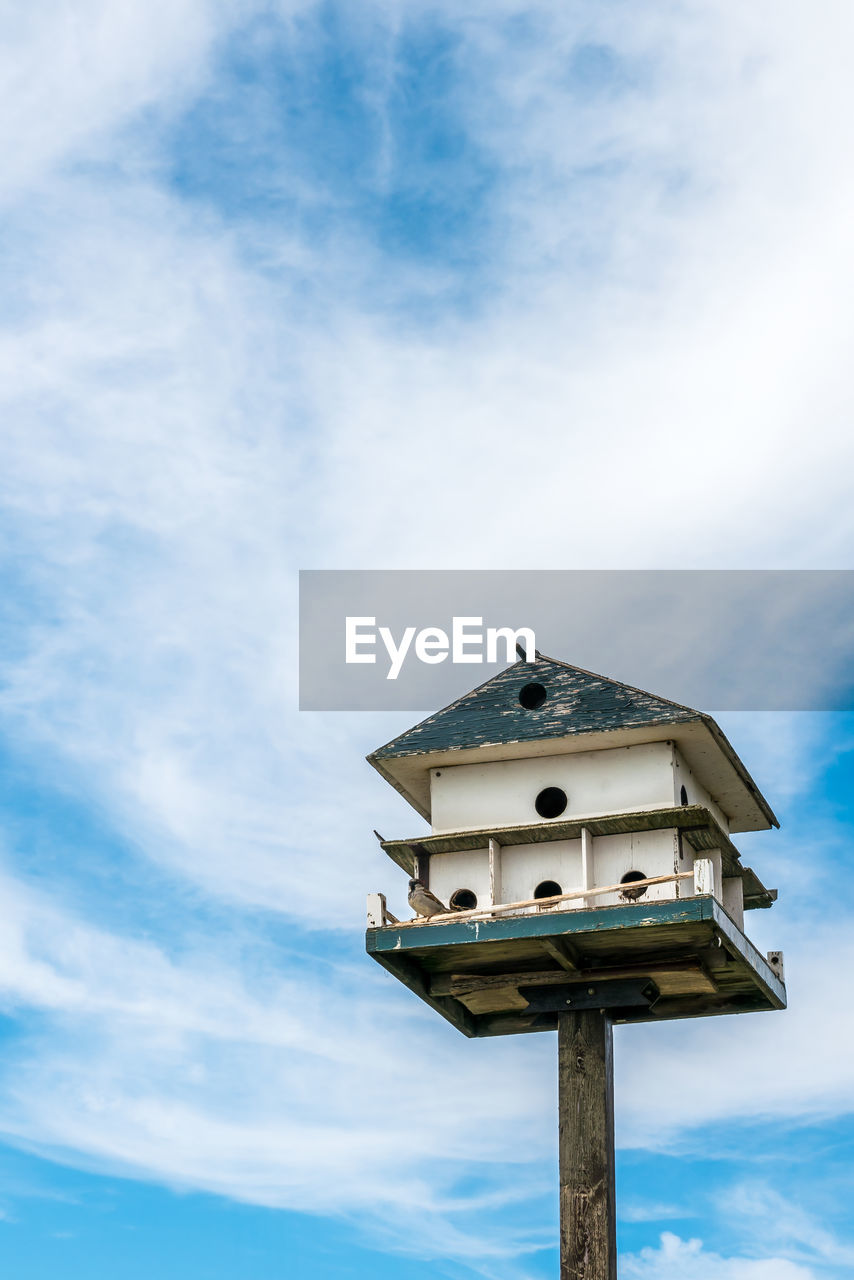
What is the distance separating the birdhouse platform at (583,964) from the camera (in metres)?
12.2

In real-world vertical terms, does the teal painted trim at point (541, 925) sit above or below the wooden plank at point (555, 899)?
below

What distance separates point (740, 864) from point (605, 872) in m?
1.52

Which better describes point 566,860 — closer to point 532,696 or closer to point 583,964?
point 583,964

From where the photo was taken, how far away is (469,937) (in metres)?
12.5

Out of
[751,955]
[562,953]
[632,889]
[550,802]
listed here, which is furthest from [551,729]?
[751,955]

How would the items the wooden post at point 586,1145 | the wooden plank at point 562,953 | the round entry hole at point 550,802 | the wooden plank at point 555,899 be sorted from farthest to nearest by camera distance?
the round entry hole at point 550,802, the wooden plank at point 562,953, the wooden post at point 586,1145, the wooden plank at point 555,899

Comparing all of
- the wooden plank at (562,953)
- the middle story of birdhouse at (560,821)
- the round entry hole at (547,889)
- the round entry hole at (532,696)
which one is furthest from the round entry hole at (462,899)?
the round entry hole at (532,696)

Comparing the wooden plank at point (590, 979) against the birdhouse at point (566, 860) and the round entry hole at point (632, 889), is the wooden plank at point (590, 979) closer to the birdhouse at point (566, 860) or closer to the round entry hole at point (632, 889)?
the birdhouse at point (566, 860)

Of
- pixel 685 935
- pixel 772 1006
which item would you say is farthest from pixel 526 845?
pixel 772 1006

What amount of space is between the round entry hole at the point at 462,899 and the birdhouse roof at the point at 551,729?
100 cm

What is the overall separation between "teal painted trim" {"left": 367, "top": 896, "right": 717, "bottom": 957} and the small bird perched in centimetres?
19

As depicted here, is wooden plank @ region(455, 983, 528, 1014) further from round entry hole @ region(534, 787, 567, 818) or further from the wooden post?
round entry hole @ region(534, 787, 567, 818)

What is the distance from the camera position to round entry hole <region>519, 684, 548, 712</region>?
44.4ft

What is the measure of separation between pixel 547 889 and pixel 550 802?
2.26 ft
